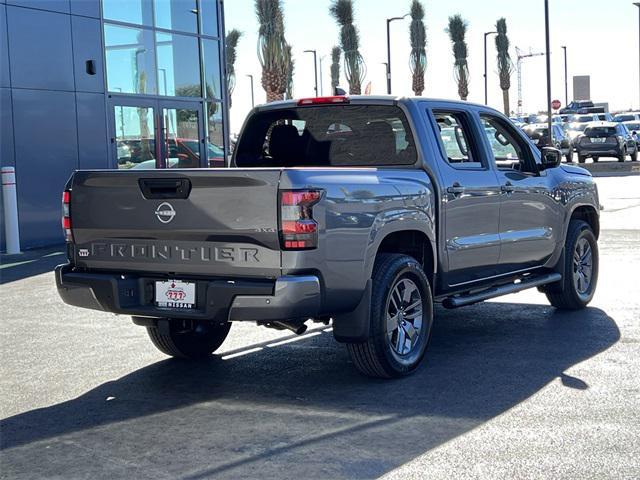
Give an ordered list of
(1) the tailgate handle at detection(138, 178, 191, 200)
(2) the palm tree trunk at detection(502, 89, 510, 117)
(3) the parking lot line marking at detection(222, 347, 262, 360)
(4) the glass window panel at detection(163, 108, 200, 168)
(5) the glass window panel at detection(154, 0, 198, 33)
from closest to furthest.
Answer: (1) the tailgate handle at detection(138, 178, 191, 200)
(3) the parking lot line marking at detection(222, 347, 262, 360)
(5) the glass window panel at detection(154, 0, 198, 33)
(4) the glass window panel at detection(163, 108, 200, 168)
(2) the palm tree trunk at detection(502, 89, 510, 117)

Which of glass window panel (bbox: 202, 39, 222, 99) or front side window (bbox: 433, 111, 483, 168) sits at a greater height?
glass window panel (bbox: 202, 39, 222, 99)

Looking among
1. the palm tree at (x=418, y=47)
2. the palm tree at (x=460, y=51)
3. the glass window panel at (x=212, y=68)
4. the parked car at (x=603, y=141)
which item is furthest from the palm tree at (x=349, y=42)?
the glass window panel at (x=212, y=68)

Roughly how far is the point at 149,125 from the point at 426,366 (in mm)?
13788

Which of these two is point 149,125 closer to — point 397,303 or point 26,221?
point 26,221

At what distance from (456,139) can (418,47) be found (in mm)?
56277

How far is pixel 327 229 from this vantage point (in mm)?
5945

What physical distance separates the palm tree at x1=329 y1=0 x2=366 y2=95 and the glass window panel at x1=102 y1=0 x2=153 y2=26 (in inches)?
1490

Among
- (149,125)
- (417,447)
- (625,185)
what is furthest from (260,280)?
(625,185)

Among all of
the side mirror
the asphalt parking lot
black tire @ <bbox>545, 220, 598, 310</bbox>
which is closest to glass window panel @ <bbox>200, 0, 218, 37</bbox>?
the asphalt parking lot

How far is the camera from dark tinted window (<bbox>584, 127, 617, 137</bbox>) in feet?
127

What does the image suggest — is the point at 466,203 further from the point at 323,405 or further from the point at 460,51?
the point at 460,51

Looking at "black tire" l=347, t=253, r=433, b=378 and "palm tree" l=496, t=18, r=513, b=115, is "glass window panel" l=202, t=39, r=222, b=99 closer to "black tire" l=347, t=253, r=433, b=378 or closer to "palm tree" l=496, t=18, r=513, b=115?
"black tire" l=347, t=253, r=433, b=378

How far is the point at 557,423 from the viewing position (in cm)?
549

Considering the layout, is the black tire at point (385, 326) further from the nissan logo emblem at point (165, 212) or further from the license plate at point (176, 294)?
the nissan logo emblem at point (165, 212)
